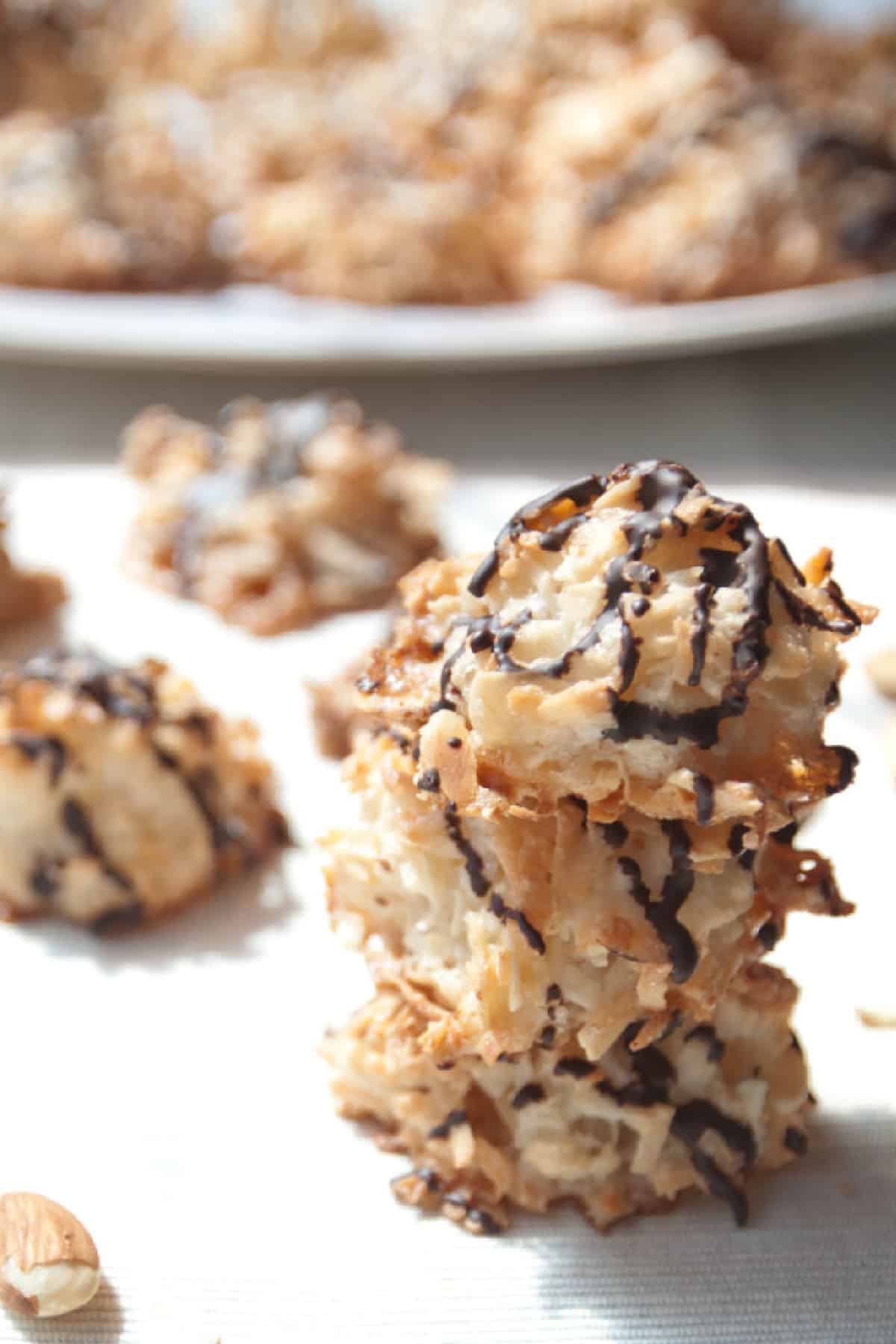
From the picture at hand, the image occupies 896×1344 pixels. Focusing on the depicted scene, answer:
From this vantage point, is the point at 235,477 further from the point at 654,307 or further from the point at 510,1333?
the point at 510,1333

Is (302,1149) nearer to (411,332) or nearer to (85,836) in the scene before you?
(85,836)

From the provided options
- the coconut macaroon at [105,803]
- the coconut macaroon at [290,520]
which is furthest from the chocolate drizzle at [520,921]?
the coconut macaroon at [290,520]

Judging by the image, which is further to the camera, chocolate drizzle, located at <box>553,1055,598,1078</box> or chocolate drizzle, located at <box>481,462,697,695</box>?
chocolate drizzle, located at <box>553,1055,598,1078</box>

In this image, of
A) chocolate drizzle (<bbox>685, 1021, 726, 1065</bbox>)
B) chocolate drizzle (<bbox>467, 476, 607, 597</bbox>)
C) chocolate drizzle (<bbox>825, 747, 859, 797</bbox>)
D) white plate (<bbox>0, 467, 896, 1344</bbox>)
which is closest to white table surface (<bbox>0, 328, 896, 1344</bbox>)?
white plate (<bbox>0, 467, 896, 1344</bbox>)

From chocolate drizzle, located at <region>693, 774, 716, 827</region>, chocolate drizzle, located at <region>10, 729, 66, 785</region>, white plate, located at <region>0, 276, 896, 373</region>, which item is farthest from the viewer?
white plate, located at <region>0, 276, 896, 373</region>

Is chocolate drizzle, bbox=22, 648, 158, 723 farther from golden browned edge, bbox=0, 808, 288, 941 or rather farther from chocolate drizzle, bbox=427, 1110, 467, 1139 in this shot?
chocolate drizzle, bbox=427, 1110, 467, 1139

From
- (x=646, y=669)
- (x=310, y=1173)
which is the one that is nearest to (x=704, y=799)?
(x=646, y=669)

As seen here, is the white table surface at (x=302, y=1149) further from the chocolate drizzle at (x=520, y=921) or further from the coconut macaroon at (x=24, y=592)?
the chocolate drizzle at (x=520, y=921)
